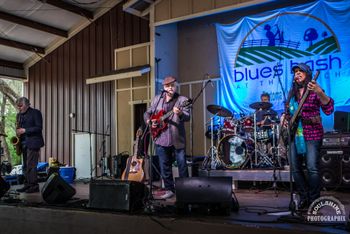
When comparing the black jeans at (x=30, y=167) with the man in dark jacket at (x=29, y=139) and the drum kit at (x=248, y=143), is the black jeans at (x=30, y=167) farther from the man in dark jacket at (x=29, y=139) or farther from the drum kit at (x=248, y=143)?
the drum kit at (x=248, y=143)

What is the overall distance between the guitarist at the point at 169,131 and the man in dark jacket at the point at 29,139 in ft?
7.07

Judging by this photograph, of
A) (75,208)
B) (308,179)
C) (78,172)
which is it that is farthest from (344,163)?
(78,172)

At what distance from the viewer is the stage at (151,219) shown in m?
3.07

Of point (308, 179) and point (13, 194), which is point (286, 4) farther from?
point (13, 194)

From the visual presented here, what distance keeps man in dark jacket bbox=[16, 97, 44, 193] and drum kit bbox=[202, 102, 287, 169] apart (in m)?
2.91

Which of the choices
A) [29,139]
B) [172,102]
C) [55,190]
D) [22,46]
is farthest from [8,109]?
[172,102]

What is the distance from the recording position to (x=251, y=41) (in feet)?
27.6

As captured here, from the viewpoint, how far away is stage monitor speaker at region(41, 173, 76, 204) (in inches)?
177

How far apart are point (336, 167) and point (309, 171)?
250cm

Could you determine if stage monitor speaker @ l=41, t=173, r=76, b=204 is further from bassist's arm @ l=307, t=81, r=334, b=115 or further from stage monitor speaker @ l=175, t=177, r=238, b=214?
bassist's arm @ l=307, t=81, r=334, b=115

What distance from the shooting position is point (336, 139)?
5980 mm

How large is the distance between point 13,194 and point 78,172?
20.3 ft

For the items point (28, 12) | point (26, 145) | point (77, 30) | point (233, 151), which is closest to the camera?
point (26, 145)

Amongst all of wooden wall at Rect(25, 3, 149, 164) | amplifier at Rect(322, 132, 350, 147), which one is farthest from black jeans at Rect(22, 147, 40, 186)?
wooden wall at Rect(25, 3, 149, 164)
